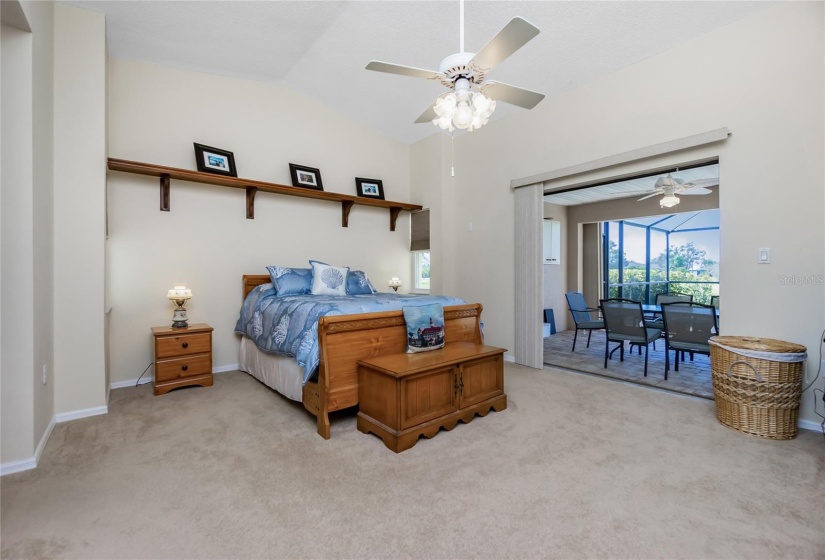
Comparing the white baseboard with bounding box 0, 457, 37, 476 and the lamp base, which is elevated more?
the lamp base

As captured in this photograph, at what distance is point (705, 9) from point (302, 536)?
429 cm

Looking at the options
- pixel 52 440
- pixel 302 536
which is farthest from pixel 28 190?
pixel 302 536

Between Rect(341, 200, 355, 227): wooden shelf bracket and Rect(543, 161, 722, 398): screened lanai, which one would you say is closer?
Rect(341, 200, 355, 227): wooden shelf bracket

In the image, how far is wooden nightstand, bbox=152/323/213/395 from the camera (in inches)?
136

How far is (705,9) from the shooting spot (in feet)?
9.63

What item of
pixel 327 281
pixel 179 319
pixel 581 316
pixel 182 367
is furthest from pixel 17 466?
pixel 581 316

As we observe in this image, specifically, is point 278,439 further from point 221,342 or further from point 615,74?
point 615,74

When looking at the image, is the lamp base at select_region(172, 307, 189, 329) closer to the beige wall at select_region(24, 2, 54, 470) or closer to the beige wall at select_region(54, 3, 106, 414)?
the beige wall at select_region(54, 3, 106, 414)

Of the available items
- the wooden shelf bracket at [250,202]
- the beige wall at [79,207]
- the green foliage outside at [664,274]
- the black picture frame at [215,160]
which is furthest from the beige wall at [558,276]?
the beige wall at [79,207]

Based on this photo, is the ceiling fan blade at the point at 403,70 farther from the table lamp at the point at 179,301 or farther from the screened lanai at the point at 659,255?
the screened lanai at the point at 659,255

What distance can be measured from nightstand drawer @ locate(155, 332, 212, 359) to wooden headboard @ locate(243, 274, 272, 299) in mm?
770

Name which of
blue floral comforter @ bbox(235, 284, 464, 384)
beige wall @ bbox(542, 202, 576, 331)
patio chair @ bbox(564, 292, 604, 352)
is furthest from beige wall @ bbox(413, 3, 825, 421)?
beige wall @ bbox(542, 202, 576, 331)

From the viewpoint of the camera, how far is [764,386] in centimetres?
253

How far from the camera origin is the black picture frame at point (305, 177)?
4691 mm
